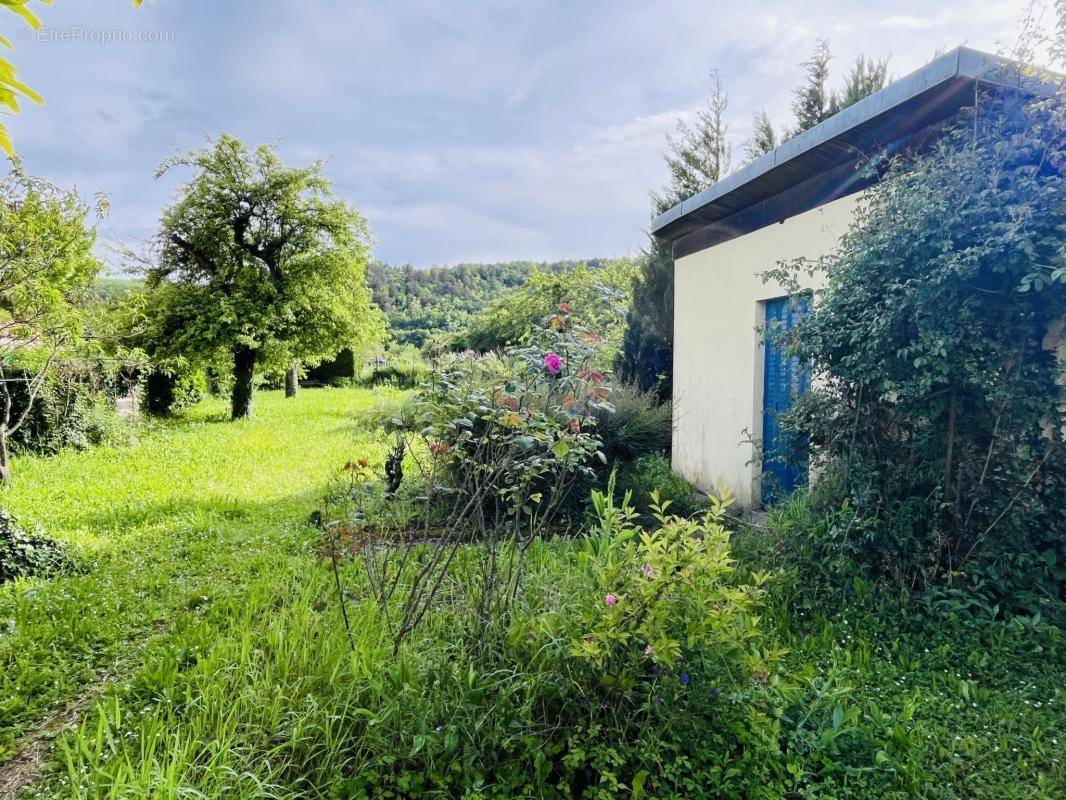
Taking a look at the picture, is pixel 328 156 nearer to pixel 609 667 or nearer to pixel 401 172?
pixel 401 172

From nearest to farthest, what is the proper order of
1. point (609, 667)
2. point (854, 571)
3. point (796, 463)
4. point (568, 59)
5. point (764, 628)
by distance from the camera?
point (609, 667) → point (764, 628) → point (854, 571) → point (796, 463) → point (568, 59)

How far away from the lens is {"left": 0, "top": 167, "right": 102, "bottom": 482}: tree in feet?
19.4

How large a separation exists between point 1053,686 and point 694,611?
6.56ft

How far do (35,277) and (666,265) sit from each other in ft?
30.0

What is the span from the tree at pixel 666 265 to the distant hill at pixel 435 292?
22185 millimetres

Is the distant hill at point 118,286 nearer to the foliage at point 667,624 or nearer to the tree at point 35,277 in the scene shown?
the tree at point 35,277

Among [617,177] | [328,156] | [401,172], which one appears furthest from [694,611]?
[328,156]

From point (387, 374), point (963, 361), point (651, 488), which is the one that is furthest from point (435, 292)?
point (963, 361)

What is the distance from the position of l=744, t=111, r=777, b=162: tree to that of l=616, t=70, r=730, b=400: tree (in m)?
0.54

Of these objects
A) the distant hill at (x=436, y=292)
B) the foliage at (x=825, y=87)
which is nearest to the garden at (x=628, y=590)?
the foliage at (x=825, y=87)

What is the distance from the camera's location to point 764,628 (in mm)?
3221

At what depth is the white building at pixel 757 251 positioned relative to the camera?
3.75 meters

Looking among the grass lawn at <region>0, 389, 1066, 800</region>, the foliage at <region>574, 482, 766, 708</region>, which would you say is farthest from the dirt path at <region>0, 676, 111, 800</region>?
the foliage at <region>574, 482, 766, 708</region>

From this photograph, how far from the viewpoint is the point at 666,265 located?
1059 centimetres
